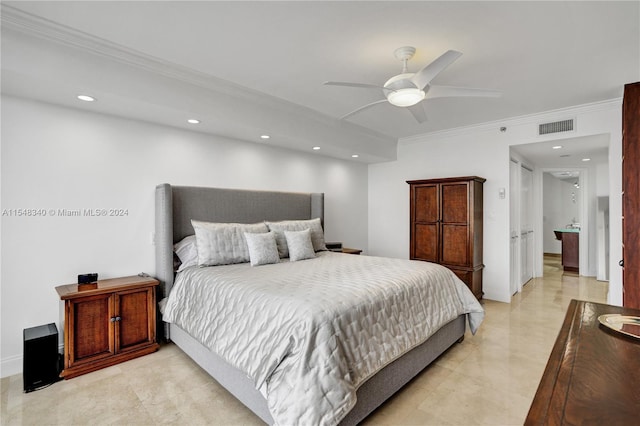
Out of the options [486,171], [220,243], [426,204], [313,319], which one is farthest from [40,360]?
[486,171]

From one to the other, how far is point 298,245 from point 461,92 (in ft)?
7.27

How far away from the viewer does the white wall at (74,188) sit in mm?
2539

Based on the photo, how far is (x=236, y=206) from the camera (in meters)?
3.88

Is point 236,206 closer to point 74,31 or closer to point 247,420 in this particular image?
point 74,31

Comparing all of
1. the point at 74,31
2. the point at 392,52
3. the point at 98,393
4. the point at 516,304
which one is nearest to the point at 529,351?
the point at 516,304

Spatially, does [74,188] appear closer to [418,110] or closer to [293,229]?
[293,229]

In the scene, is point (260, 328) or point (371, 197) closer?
point (260, 328)

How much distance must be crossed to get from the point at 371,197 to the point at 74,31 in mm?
4851

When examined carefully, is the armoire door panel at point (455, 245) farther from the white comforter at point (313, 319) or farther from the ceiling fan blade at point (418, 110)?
the ceiling fan blade at point (418, 110)

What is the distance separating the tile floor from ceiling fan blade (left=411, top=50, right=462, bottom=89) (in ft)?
7.38

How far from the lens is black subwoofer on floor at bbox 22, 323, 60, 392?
2.30 metres

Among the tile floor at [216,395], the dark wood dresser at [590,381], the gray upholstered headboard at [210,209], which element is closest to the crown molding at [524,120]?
the gray upholstered headboard at [210,209]

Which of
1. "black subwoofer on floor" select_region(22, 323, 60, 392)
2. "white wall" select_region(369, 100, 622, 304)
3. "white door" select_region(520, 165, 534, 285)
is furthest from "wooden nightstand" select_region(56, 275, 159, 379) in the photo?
"white door" select_region(520, 165, 534, 285)

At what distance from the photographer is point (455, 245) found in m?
4.52
